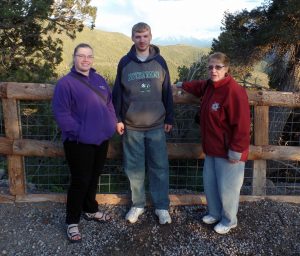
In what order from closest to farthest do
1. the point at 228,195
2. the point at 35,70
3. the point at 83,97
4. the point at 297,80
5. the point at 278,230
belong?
the point at 83,97 < the point at 228,195 < the point at 278,230 < the point at 297,80 < the point at 35,70

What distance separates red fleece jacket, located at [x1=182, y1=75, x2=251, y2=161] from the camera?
403 cm

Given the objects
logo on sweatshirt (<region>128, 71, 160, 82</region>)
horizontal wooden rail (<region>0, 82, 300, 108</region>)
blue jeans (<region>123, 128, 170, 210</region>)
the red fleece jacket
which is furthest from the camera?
horizontal wooden rail (<region>0, 82, 300, 108</region>)

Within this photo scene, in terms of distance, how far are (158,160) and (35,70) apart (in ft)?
27.1

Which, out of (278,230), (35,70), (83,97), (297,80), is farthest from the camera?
(35,70)

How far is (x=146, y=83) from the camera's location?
13.9ft

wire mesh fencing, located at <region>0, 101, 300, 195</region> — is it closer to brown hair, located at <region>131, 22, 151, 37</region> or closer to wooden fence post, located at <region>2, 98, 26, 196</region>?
wooden fence post, located at <region>2, 98, 26, 196</region>

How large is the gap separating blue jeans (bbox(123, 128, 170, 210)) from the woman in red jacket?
49 centimetres

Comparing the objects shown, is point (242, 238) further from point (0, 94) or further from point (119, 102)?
point (0, 94)

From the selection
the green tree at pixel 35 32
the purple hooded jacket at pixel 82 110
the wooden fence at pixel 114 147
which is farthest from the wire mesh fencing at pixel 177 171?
the green tree at pixel 35 32

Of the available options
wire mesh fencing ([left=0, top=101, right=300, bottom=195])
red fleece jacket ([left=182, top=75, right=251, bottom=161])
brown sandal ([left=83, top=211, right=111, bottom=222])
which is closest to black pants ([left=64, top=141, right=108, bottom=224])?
brown sandal ([left=83, top=211, right=111, bottom=222])

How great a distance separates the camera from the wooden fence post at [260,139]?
4.90 metres

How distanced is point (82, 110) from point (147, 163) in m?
1.14

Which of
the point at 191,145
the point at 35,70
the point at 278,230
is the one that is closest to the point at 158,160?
the point at 191,145

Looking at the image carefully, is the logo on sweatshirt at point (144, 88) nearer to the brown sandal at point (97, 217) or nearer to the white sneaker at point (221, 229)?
the brown sandal at point (97, 217)
